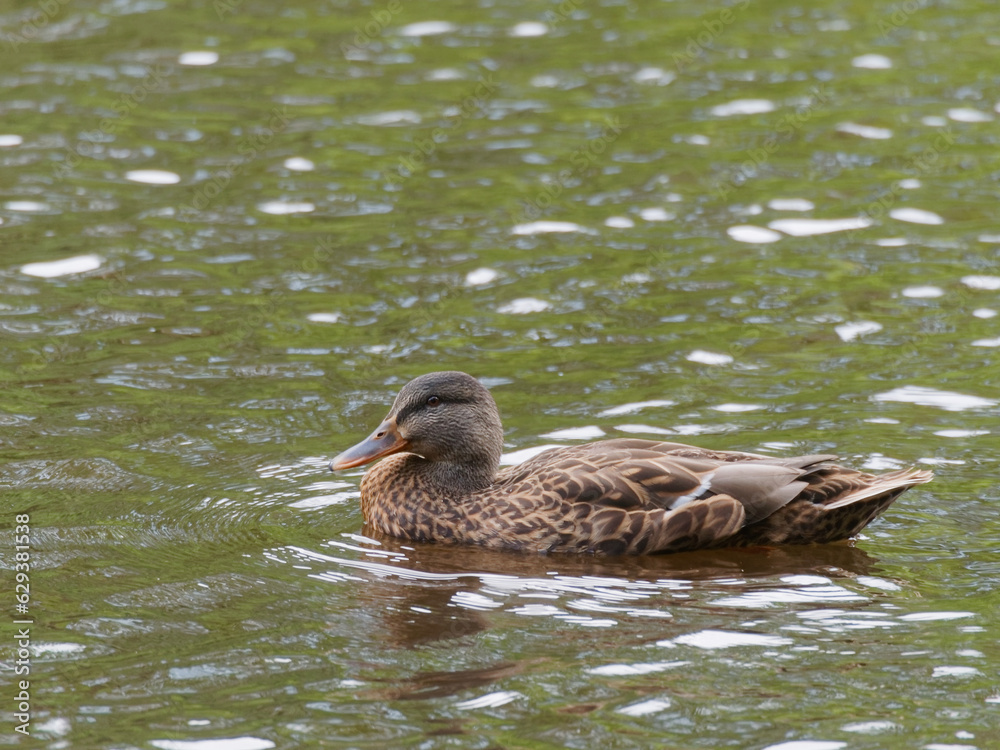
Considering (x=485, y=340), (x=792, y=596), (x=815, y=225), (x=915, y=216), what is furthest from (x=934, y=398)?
(x=915, y=216)

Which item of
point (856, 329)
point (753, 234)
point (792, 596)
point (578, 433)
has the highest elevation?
point (753, 234)

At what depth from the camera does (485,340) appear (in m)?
11.7

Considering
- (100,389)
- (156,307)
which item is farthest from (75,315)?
(100,389)

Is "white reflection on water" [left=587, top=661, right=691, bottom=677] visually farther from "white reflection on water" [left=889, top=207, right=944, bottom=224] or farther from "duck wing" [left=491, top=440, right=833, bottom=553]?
"white reflection on water" [left=889, top=207, right=944, bottom=224]

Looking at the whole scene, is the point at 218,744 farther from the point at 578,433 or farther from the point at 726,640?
the point at 578,433

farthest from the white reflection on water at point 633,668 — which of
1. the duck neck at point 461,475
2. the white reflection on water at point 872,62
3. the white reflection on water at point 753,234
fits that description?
the white reflection on water at point 872,62

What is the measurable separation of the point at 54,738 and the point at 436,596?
2.23 metres

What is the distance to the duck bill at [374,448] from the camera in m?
9.17

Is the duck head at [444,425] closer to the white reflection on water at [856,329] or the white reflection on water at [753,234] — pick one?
the white reflection on water at [856,329]

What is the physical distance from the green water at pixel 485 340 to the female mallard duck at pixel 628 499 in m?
0.17

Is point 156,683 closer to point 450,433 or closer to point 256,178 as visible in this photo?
point 450,433

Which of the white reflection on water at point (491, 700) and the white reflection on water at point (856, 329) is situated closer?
the white reflection on water at point (491, 700)

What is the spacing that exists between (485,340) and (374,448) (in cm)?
263

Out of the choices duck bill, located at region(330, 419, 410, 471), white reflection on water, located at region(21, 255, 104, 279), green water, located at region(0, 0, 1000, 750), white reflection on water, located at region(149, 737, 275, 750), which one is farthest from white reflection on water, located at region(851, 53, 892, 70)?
white reflection on water, located at region(149, 737, 275, 750)
